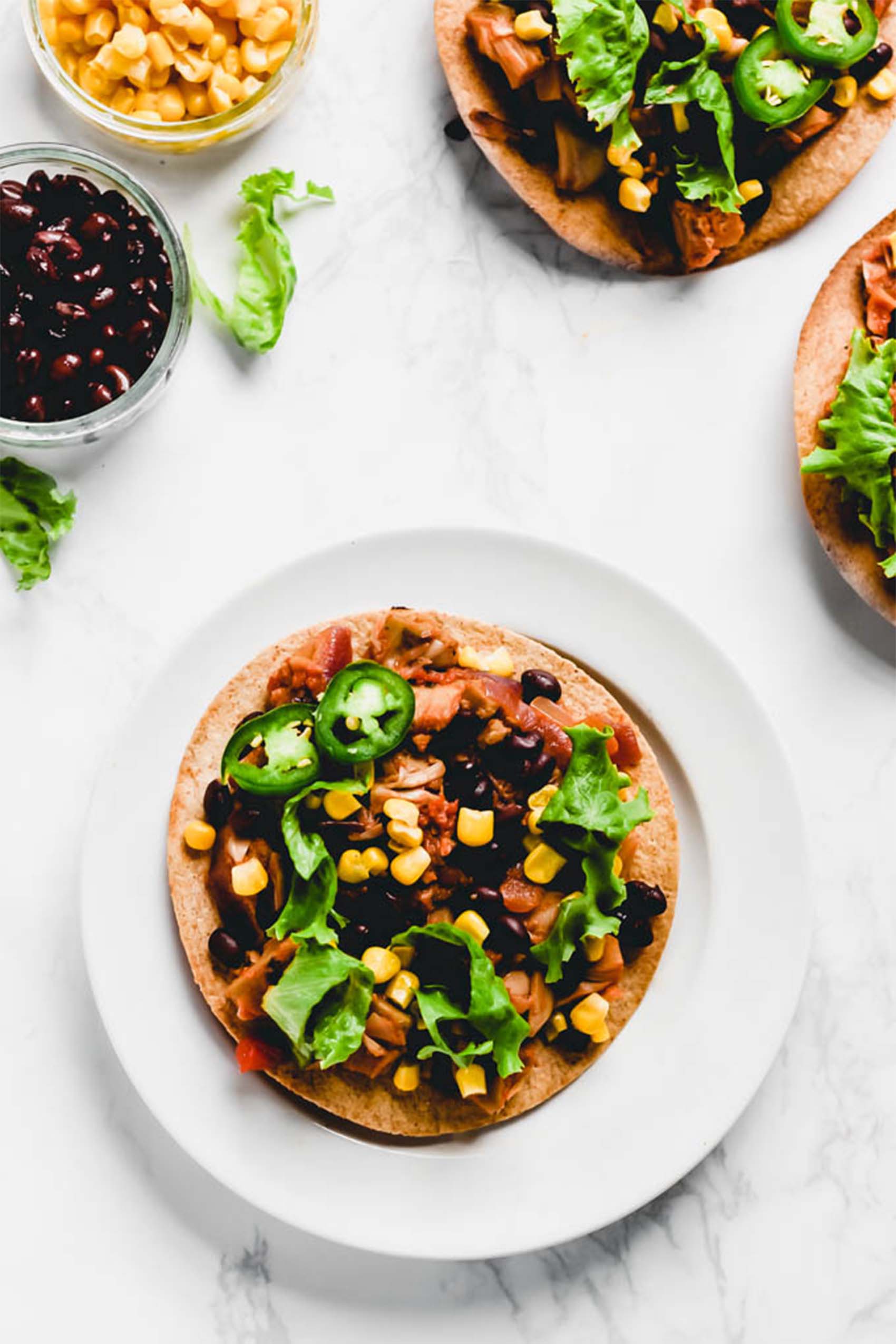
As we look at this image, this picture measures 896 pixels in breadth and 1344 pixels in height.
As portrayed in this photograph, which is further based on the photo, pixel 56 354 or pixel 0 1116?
pixel 0 1116

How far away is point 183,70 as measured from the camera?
386 cm

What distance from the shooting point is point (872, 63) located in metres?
3.93

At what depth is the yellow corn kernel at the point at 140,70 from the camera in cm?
385

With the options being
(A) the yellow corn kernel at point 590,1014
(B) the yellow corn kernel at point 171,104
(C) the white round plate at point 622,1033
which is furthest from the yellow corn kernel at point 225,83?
(A) the yellow corn kernel at point 590,1014

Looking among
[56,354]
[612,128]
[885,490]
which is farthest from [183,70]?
[885,490]

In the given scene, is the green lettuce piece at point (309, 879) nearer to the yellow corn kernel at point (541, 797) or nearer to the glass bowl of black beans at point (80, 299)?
the yellow corn kernel at point (541, 797)

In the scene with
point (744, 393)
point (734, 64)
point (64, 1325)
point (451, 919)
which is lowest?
point (64, 1325)

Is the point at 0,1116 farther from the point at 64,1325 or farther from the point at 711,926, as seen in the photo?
the point at 711,926

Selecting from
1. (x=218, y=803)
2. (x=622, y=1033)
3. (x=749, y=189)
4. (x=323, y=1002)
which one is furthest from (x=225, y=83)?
(x=622, y=1033)

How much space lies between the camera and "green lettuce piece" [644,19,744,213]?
149 inches

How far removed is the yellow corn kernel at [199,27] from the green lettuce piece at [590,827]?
2311mm

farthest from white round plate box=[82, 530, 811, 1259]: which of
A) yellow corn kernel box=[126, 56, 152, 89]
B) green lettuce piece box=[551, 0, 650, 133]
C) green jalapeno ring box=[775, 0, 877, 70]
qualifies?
green jalapeno ring box=[775, 0, 877, 70]

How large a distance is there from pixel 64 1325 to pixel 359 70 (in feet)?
13.3

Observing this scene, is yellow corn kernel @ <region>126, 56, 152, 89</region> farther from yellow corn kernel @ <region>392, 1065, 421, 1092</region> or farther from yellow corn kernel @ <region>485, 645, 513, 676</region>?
yellow corn kernel @ <region>392, 1065, 421, 1092</region>
